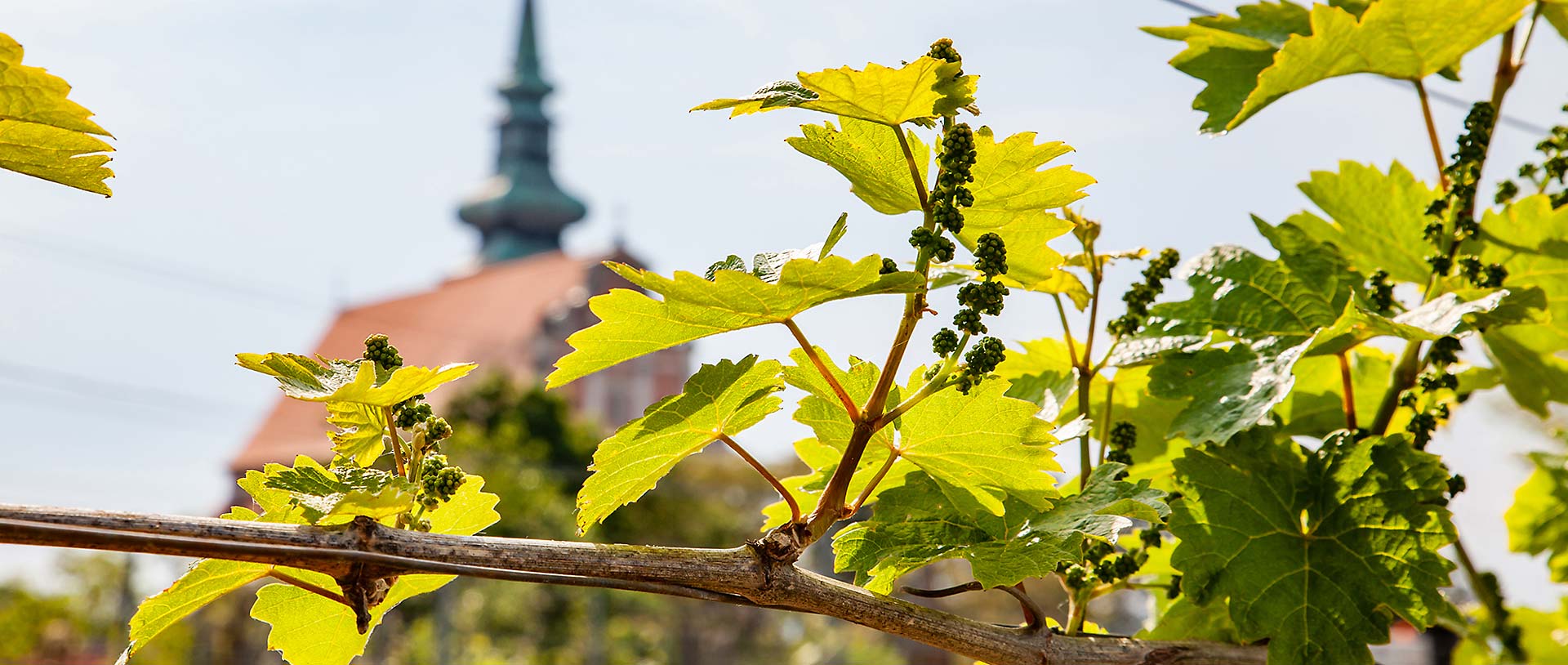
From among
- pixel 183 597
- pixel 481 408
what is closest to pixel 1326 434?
pixel 183 597

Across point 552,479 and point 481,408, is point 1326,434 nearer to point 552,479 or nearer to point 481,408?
point 552,479

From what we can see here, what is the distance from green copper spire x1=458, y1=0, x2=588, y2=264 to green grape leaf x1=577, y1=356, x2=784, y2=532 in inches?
1333

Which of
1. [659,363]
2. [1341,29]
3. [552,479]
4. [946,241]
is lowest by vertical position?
[946,241]

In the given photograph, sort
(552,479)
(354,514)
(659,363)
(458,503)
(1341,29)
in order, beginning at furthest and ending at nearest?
1. (659,363)
2. (552,479)
3. (1341,29)
4. (458,503)
5. (354,514)

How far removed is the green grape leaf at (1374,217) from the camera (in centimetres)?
73

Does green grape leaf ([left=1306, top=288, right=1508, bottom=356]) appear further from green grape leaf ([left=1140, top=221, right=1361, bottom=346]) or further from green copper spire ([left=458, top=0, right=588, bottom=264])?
green copper spire ([left=458, top=0, right=588, bottom=264])

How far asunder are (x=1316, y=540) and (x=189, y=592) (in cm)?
52

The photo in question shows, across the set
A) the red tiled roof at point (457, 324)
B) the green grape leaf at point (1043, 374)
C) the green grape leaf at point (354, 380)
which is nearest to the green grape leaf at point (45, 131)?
the green grape leaf at point (354, 380)

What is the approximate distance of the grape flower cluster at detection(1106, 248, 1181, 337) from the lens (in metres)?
0.66

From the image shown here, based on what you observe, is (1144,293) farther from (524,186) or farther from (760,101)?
(524,186)

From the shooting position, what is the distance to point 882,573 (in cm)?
57

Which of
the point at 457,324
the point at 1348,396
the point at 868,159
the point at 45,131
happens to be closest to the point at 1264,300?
the point at 1348,396

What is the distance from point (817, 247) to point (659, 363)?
20060 mm

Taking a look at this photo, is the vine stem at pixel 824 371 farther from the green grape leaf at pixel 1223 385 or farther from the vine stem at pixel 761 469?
the green grape leaf at pixel 1223 385
